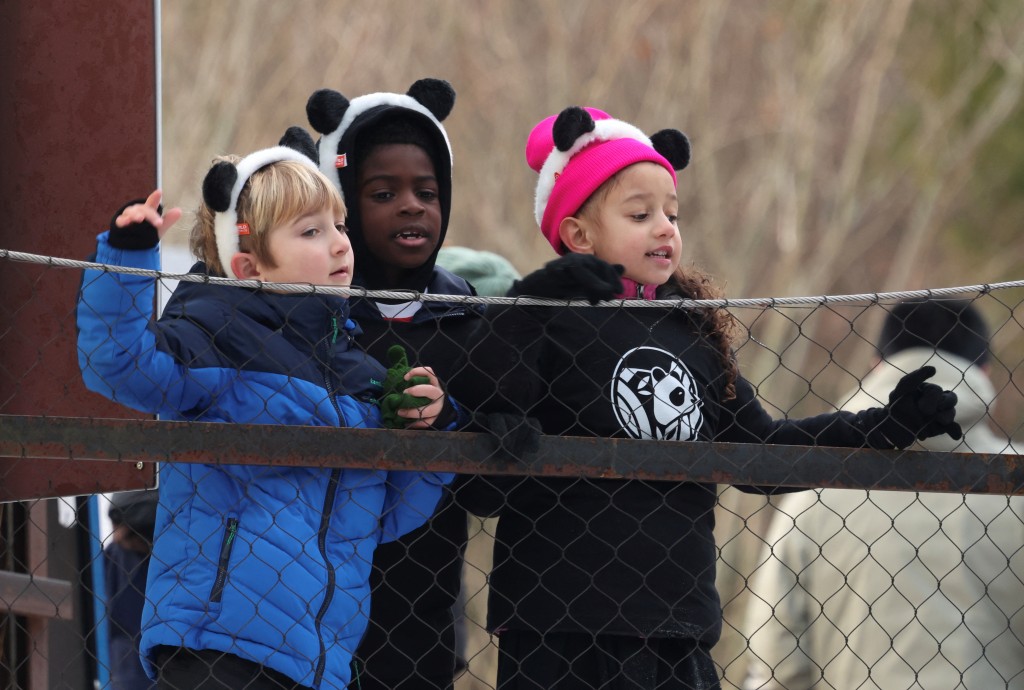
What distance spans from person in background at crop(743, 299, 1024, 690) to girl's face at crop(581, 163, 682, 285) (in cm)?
108

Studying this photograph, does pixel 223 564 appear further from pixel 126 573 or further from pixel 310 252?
pixel 126 573

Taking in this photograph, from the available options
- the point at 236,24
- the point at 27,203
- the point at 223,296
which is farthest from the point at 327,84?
the point at 223,296

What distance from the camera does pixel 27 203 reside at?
11.6 feet

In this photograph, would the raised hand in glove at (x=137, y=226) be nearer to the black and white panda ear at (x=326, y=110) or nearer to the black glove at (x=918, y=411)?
the black and white panda ear at (x=326, y=110)

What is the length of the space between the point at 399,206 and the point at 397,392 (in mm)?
566

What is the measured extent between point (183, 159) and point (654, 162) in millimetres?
9067

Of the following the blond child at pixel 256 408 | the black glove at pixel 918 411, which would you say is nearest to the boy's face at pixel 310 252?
the blond child at pixel 256 408

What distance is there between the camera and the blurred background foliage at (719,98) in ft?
37.7

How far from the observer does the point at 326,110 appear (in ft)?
11.0

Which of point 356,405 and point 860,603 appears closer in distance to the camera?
point 356,405

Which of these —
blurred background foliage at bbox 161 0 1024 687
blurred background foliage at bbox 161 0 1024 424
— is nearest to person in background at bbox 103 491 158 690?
blurred background foliage at bbox 161 0 1024 687

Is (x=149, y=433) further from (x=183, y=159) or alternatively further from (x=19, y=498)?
(x=183, y=159)

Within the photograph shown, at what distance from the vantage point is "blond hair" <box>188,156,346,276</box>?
2.98 m

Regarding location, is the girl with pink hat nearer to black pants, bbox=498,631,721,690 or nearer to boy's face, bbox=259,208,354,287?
A: black pants, bbox=498,631,721,690
